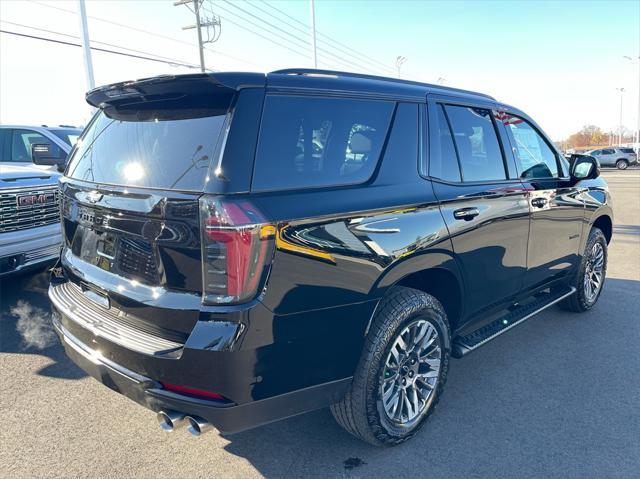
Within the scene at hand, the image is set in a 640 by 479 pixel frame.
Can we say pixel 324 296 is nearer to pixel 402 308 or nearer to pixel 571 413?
pixel 402 308

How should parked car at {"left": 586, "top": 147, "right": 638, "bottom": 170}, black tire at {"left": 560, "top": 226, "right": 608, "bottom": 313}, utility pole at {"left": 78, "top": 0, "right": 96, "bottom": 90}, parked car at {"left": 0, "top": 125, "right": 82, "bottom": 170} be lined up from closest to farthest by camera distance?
black tire at {"left": 560, "top": 226, "right": 608, "bottom": 313} < parked car at {"left": 0, "top": 125, "right": 82, "bottom": 170} < utility pole at {"left": 78, "top": 0, "right": 96, "bottom": 90} < parked car at {"left": 586, "top": 147, "right": 638, "bottom": 170}

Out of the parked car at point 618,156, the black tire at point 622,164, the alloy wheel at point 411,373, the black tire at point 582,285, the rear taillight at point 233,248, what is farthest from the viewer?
the parked car at point 618,156

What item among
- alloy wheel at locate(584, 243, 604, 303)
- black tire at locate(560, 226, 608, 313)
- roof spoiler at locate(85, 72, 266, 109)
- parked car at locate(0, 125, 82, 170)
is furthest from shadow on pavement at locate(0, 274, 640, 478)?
parked car at locate(0, 125, 82, 170)

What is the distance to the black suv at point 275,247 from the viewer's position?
6.52 feet

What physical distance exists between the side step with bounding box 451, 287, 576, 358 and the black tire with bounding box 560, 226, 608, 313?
0.30 m

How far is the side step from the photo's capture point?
3144 millimetres

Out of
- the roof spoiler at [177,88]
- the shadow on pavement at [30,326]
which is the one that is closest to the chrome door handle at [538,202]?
the roof spoiler at [177,88]

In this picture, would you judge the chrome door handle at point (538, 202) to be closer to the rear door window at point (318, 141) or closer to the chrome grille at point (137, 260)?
the rear door window at point (318, 141)

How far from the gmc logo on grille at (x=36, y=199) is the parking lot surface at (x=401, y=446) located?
144cm

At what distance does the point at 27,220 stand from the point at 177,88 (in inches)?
136

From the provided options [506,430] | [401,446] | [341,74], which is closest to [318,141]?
[341,74]

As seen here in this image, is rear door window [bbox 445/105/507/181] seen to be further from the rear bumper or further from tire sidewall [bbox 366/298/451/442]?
the rear bumper

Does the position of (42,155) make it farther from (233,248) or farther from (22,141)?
(233,248)

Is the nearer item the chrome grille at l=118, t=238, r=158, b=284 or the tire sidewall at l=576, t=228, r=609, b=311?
the chrome grille at l=118, t=238, r=158, b=284
